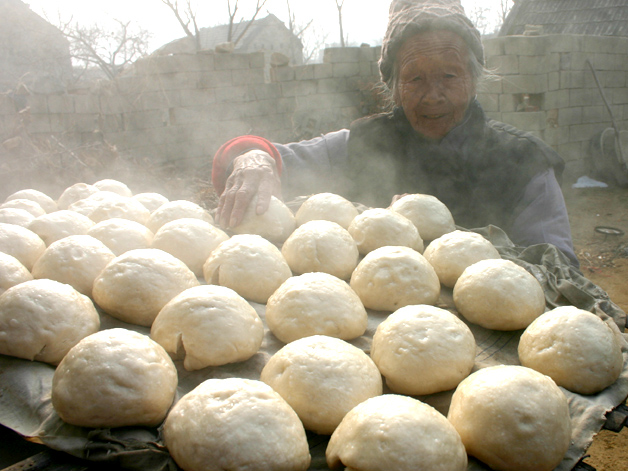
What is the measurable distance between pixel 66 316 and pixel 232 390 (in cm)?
57

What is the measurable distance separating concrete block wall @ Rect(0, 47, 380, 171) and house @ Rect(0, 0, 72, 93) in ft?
Result: 9.68

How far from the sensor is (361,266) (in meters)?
1.58

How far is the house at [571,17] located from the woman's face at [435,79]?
745 centimetres

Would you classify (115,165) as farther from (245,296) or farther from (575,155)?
(575,155)

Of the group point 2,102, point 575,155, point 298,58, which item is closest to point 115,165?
point 2,102

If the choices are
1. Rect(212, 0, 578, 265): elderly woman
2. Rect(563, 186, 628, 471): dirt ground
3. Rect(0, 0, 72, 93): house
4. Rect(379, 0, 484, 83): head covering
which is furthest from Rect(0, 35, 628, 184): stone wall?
Rect(379, 0, 484, 83): head covering

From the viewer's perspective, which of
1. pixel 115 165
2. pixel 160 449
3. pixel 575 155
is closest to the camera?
pixel 160 449

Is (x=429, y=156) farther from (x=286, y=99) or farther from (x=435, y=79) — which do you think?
(x=286, y=99)

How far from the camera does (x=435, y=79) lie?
2.31 metres

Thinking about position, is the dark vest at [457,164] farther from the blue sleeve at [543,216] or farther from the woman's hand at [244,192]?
the woman's hand at [244,192]

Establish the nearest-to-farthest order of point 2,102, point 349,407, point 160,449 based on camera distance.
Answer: point 160,449 → point 349,407 → point 2,102

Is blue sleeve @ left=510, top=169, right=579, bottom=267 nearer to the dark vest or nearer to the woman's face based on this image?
the dark vest

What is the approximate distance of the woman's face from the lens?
2219 mm

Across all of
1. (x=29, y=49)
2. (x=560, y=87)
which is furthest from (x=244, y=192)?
(x=29, y=49)
